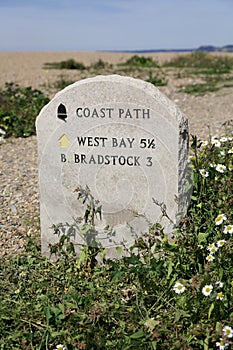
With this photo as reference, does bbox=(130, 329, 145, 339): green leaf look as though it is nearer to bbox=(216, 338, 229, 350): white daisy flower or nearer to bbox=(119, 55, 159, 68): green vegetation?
bbox=(216, 338, 229, 350): white daisy flower

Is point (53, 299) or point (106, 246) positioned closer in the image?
point (53, 299)

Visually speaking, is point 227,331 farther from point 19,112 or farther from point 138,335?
point 19,112

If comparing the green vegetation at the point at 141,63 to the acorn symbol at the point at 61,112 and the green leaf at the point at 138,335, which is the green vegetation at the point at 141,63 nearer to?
the acorn symbol at the point at 61,112

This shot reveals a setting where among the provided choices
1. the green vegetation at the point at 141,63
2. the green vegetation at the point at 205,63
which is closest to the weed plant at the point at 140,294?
the green vegetation at the point at 205,63

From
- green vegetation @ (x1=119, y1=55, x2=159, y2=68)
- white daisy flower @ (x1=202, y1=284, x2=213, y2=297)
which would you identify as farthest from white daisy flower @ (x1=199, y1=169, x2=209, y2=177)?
green vegetation @ (x1=119, y1=55, x2=159, y2=68)

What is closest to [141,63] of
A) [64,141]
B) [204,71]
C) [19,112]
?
[204,71]

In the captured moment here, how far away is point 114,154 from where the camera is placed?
3.61m

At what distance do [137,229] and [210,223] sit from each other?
21.8 inches

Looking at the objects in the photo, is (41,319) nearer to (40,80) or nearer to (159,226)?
(159,226)

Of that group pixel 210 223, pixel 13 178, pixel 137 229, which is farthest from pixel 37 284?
pixel 13 178

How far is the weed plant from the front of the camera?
2.66 m

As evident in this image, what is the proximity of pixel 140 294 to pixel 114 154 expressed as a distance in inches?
39.2

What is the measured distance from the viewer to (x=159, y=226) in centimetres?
335

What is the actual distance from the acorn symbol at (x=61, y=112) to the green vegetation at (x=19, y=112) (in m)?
3.62
